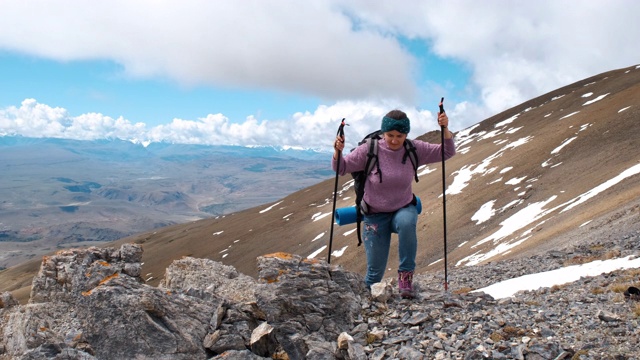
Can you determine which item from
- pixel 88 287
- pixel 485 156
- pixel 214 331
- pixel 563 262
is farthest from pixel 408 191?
pixel 485 156

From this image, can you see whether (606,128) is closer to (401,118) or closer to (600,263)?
(600,263)

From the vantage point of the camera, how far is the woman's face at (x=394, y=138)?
920 cm

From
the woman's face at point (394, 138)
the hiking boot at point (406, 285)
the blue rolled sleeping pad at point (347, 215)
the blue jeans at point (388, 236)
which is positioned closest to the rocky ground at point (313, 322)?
the hiking boot at point (406, 285)

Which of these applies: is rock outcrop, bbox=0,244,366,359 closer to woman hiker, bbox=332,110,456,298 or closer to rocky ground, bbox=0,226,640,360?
rocky ground, bbox=0,226,640,360

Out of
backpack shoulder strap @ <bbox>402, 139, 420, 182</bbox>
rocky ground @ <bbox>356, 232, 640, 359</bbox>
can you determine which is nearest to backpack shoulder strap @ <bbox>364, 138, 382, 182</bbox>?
backpack shoulder strap @ <bbox>402, 139, 420, 182</bbox>

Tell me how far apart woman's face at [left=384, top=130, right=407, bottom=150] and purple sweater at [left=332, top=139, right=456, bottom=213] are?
138 mm

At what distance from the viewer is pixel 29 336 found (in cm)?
898

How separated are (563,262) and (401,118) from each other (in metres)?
11.8

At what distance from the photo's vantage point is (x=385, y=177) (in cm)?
927

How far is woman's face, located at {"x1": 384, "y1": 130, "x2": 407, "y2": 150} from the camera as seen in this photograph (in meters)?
9.20

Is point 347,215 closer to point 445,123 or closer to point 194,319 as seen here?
point 445,123

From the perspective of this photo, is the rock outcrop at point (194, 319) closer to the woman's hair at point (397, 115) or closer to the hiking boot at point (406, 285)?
the hiking boot at point (406, 285)

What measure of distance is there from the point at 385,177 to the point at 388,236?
1510mm

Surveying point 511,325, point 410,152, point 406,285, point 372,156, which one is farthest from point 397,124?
point 511,325
